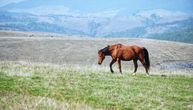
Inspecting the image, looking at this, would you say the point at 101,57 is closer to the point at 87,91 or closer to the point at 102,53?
the point at 102,53

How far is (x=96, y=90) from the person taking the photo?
19.1 metres

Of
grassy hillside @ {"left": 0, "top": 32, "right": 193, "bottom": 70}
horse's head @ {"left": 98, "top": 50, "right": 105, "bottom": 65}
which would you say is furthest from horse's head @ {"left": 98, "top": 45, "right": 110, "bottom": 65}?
grassy hillside @ {"left": 0, "top": 32, "right": 193, "bottom": 70}

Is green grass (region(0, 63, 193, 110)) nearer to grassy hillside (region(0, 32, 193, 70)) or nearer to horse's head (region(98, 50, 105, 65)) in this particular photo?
horse's head (region(98, 50, 105, 65))

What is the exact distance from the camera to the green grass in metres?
16.2

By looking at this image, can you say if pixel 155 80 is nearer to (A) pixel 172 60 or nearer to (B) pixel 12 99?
(B) pixel 12 99

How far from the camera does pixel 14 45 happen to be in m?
91.2

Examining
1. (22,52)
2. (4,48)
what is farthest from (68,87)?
(4,48)

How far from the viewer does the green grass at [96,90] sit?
53.1 feet

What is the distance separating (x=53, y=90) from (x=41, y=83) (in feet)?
6.78

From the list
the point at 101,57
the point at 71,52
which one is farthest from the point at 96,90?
the point at 71,52

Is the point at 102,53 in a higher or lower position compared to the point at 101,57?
higher

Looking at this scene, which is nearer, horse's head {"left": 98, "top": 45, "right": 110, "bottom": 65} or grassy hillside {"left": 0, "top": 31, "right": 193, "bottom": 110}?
grassy hillside {"left": 0, "top": 31, "right": 193, "bottom": 110}

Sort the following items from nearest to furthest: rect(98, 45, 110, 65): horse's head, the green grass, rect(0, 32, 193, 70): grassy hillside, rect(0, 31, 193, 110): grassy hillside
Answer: rect(0, 31, 193, 110): grassy hillside
the green grass
rect(98, 45, 110, 65): horse's head
rect(0, 32, 193, 70): grassy hillside

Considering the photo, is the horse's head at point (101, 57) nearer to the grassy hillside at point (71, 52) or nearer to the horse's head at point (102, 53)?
the horse's head at point (102, 53)
